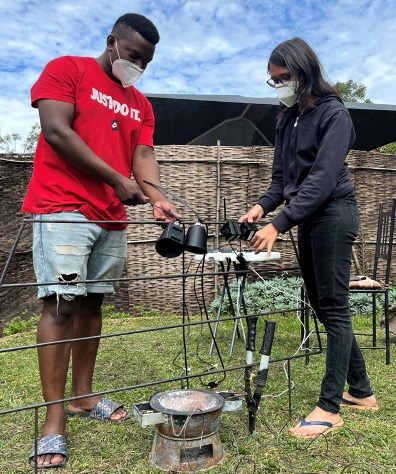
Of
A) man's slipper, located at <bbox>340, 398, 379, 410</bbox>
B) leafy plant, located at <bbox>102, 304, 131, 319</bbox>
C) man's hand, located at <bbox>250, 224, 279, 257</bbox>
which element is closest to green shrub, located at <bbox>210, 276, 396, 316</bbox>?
leafy plant, located at <bbox>102, 304, 131, 319</bbox>

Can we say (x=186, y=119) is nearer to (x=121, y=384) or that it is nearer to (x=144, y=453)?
(x=121, y=384)

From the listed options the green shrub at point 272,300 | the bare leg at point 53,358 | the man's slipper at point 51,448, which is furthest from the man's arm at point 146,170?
the green shrub at point 272,300

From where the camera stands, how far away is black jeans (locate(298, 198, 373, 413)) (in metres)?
2.13

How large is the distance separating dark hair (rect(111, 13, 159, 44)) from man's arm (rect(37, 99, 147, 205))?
500 millimetres

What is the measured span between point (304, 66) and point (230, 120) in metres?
6.00

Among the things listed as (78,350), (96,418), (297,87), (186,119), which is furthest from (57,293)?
(186,119)

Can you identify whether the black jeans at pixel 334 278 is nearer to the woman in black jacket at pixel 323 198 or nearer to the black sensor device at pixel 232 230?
the woman in black jacket at pixel 323 198

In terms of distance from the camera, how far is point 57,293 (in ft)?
6.47

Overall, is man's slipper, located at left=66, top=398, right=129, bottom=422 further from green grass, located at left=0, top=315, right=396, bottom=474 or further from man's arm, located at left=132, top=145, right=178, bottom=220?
man's arm, located at left=132, top=145, right=178, bottom=220

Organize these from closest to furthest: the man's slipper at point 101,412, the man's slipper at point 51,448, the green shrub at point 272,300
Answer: the man's slipper at point 51,448 < the man's slipper at point 101,412 < the green shrub at point 272,300

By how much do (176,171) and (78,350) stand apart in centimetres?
362

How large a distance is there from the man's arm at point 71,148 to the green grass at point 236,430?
3.60 ft

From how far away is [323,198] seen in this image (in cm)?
204

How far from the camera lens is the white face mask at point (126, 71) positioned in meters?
2.24
